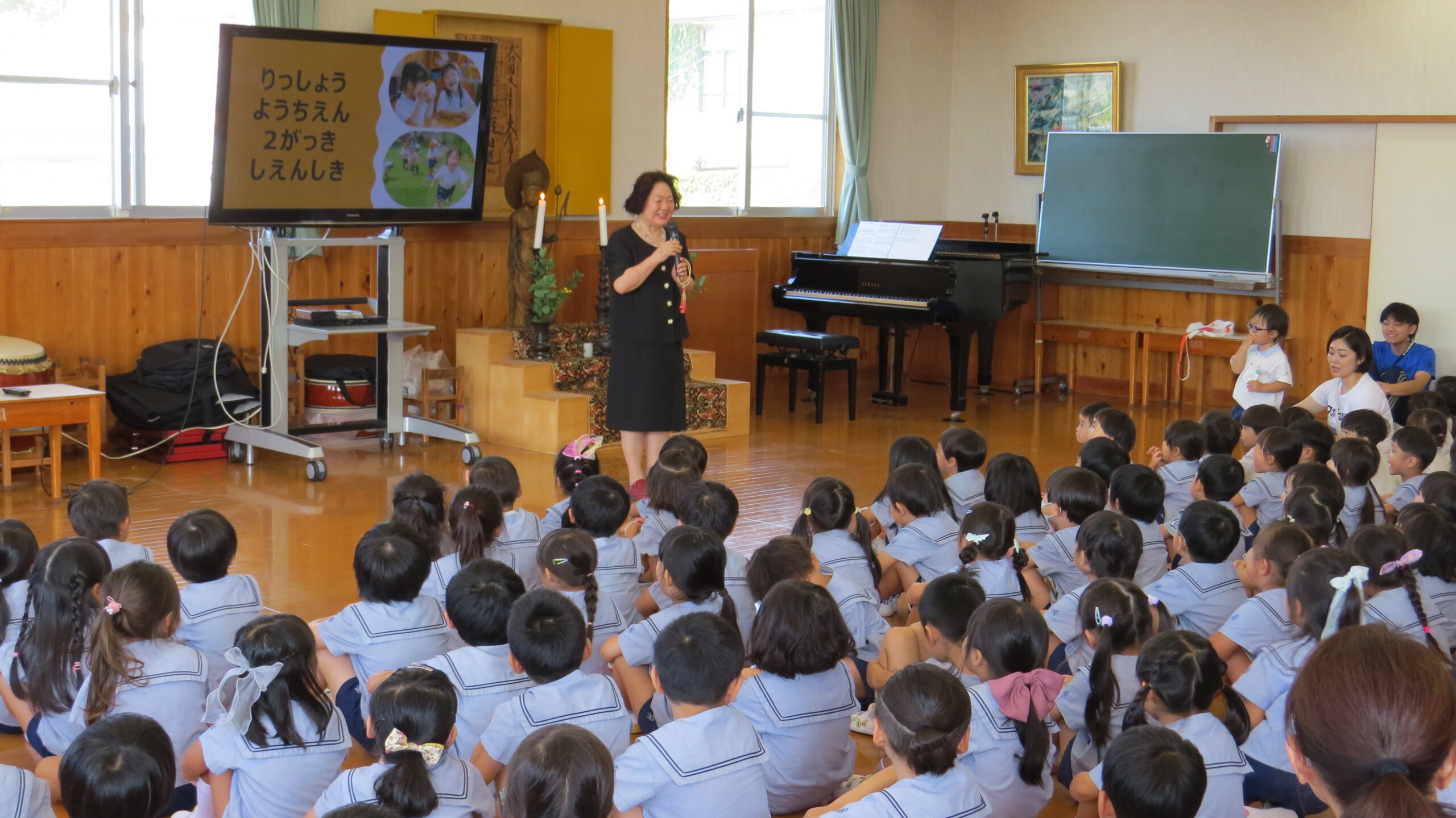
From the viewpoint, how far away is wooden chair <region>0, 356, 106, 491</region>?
5574 millimetres

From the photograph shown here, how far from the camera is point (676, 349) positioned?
5.46 meters

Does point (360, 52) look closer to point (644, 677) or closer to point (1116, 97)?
point (644, 677)

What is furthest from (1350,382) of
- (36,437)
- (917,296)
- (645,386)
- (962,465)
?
(36,437)

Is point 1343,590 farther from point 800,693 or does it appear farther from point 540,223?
point 540,223

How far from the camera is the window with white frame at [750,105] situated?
29.3ft

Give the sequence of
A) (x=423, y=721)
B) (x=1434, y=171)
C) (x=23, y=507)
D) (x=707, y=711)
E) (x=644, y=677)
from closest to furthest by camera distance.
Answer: (x=423, y=721) → (x=707, y=711) → (x=644, y=677) → (x=23, y=507) → (x=1434, y=171)

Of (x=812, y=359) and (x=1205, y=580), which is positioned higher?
(x=812, y=359)

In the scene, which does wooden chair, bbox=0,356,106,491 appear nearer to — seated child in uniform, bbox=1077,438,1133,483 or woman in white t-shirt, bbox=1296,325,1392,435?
seated child in uniform, bbox=1077,438,1133,483

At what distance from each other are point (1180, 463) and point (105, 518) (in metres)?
3.31

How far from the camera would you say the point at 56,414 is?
17.7ft

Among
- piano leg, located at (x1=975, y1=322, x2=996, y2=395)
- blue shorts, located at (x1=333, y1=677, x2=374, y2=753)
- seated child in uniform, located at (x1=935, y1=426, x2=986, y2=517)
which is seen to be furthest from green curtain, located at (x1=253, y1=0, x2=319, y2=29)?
blue shorts, located at (x1=333, y1=677, x2=374, y2=753)

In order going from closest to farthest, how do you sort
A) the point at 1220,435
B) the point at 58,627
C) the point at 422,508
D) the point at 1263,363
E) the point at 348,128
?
1. the point at 58,627
2. the point at 422,508
3. the point at 1220,435
4. the point at 1263,363
5. the point at 348,128

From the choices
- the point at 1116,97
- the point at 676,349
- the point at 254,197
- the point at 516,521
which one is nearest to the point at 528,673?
the point at 516,521

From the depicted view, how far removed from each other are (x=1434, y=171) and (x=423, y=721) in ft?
24.9
